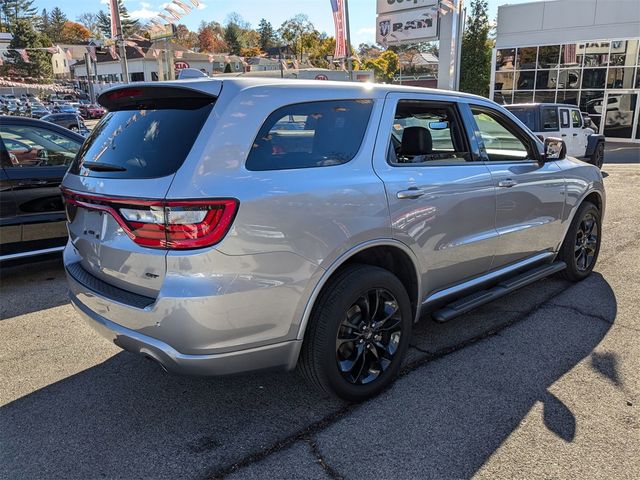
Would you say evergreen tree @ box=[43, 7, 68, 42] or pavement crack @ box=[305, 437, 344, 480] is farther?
evergreen tree @ box=[43, 7, 68, 42]

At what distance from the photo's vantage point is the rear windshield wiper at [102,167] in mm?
2629

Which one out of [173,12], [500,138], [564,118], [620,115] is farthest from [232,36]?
[500,138]

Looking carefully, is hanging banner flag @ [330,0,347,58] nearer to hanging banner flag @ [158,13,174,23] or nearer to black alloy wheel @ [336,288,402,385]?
hanging banner flag @ [158,13,174,23]

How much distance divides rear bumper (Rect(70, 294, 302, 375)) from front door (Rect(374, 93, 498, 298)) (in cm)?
98

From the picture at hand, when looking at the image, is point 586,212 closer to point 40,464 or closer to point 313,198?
point 313,198

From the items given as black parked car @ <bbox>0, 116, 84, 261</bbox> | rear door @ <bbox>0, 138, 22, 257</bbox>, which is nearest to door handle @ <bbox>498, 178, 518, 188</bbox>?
black parked car @ <bbox>0, 116, 84, 261</bbox>

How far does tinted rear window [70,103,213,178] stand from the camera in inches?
95.7

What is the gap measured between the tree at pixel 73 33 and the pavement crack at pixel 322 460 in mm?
130260

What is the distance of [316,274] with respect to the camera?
2586 mm

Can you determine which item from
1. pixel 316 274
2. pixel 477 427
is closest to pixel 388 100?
pixel 316 274

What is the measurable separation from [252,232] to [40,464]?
1601 mm

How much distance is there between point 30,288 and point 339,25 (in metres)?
20.3

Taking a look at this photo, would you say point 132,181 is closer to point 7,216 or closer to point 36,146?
point 7,216

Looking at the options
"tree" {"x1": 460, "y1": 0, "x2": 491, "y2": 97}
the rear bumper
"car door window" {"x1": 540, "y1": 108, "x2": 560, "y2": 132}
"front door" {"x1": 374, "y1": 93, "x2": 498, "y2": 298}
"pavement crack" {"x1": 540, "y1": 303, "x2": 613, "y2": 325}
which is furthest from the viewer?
"tree" {"x1": 460, "y1": 0, "x2": 491, "y2": 97}
